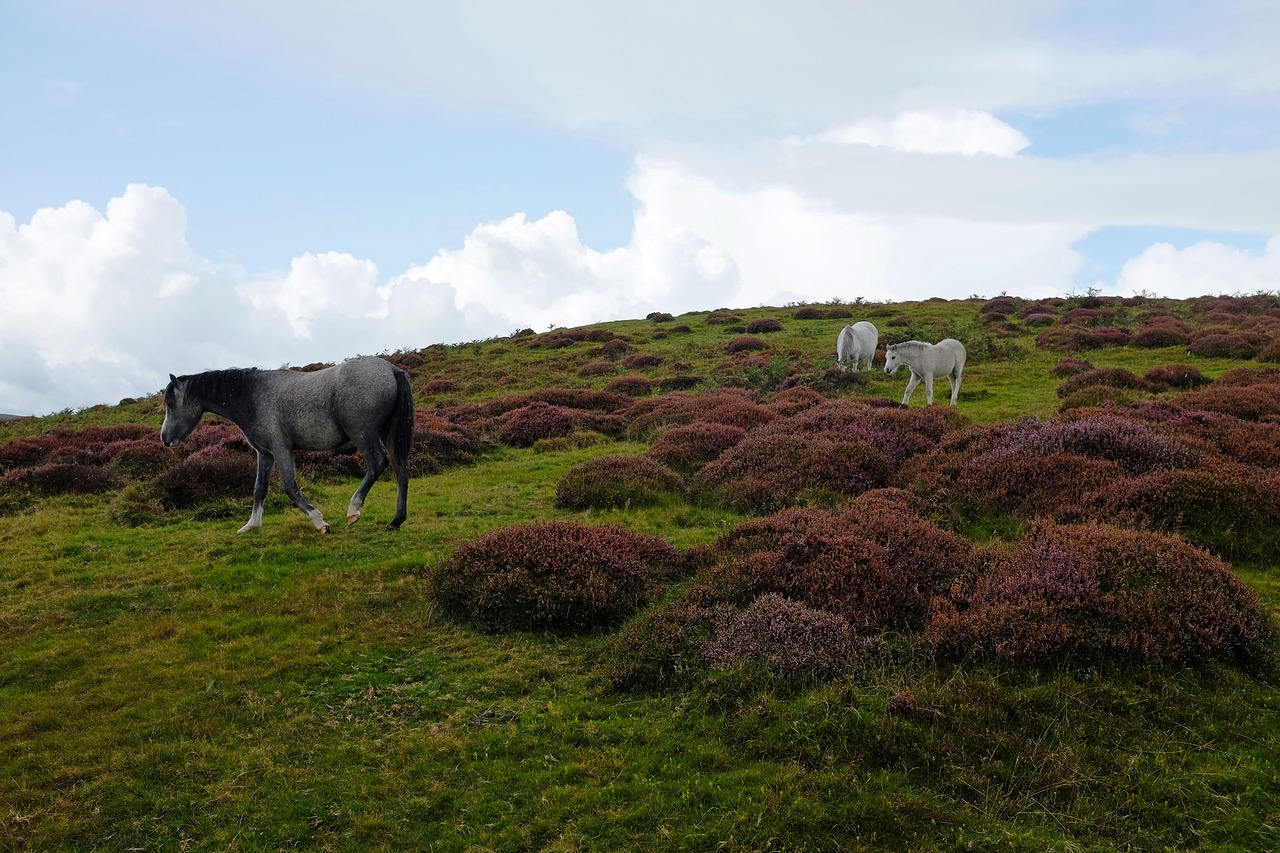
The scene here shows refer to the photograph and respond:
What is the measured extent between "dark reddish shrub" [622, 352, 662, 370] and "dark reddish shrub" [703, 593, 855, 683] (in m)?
26.0

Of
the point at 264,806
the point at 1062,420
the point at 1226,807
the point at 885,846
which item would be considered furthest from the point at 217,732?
the point at 1062,420

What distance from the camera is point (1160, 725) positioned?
15.5ft

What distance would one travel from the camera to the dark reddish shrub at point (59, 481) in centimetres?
1391

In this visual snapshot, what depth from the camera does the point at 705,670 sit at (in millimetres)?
5766

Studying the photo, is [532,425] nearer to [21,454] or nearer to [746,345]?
Result: [21,454]

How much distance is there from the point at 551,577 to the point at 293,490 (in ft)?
17.0

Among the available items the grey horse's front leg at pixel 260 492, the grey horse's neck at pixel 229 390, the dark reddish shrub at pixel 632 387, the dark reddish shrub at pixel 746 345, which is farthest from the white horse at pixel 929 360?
the grey horse's neck at pixel 229 390

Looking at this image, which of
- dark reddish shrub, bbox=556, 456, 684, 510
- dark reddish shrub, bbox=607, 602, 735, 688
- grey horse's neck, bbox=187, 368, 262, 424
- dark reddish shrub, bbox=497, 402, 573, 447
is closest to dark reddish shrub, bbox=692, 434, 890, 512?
dark reddish shrub, bbox=556, 456, 684, 510

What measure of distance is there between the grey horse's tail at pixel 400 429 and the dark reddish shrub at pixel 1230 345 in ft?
83.0

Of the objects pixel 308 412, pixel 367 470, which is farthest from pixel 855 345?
pixel 308 412

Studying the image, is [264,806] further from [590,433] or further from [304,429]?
[590,433]

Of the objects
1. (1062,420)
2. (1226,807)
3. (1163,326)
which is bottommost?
(1226,807)

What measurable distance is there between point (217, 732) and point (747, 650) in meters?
4.09

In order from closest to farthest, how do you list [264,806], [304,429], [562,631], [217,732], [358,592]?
1. [264,806]
2. [217,732]
3. [562,631]
4. [358,592]
5. [304,429]
